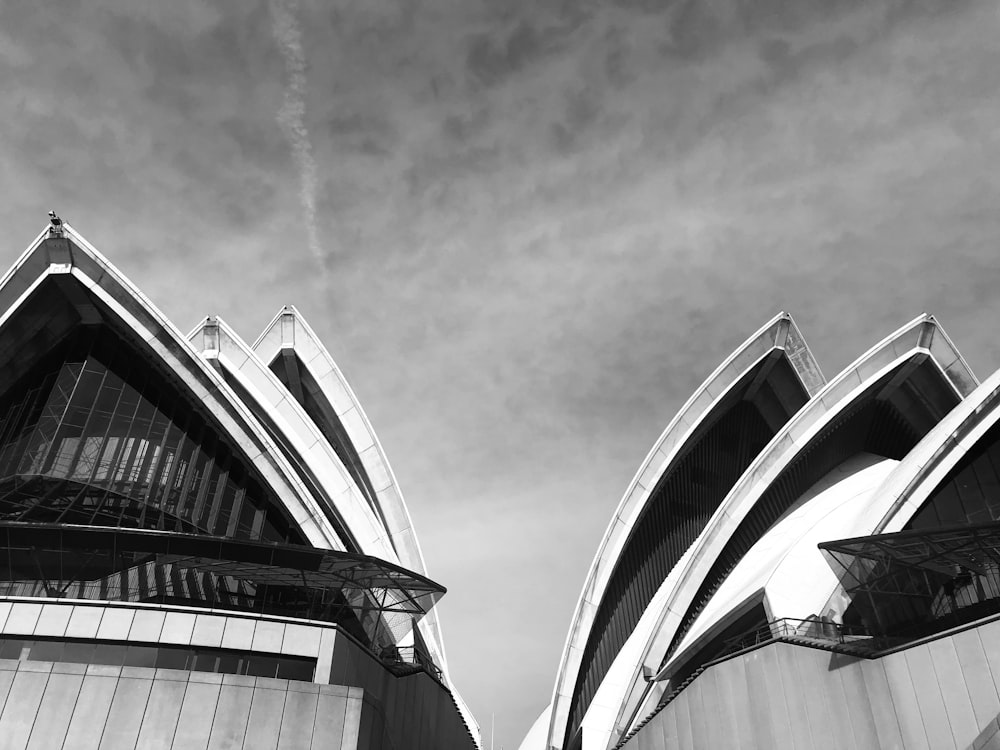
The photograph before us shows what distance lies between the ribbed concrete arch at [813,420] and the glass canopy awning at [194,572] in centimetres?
982

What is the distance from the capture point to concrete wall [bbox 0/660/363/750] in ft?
45.1

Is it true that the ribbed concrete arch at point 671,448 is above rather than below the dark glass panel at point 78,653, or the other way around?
above

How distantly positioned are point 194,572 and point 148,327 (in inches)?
325

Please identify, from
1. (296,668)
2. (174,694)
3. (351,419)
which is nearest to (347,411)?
(351,419)

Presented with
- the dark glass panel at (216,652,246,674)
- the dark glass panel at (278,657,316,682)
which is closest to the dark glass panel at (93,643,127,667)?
the dark glass panel at (216,652,246,674)

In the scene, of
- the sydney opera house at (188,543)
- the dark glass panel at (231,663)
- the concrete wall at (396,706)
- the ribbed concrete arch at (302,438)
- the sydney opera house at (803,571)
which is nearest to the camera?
the sydney opera house at (188,543)

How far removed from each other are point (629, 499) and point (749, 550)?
4414 millimetres

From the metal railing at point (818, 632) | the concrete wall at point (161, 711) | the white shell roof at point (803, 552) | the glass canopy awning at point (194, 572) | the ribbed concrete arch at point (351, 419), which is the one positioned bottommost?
the concrete wall at point (161, 711)

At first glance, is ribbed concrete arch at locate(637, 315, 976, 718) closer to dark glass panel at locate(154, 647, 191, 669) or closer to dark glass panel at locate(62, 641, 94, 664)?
dark glass panel at locate(154, 647, 191, 669)

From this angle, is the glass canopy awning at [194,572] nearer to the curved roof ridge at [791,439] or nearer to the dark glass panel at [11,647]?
the dark glass panel at [11,647]

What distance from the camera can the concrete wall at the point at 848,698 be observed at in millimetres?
14961

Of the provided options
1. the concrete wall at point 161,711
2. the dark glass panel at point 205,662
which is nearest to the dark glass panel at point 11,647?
the concrete wall at point 161,711

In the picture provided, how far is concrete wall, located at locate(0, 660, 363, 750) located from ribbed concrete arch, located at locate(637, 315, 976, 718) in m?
14.0

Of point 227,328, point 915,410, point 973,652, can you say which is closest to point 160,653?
point 227,328
